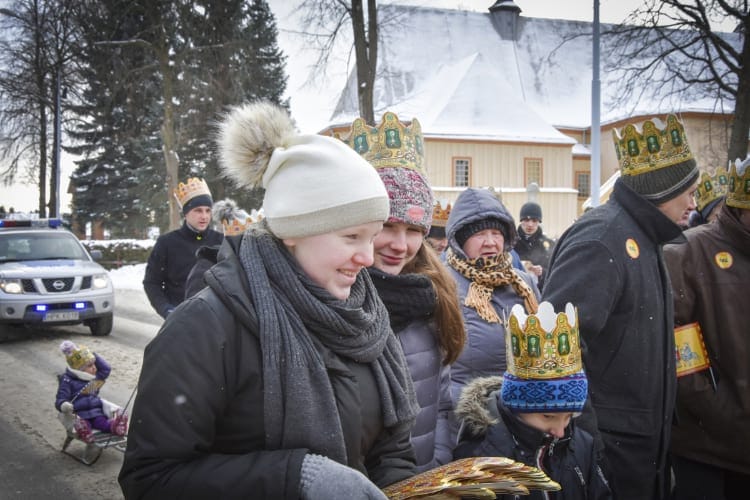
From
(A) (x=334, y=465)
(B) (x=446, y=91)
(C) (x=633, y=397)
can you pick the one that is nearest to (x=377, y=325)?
(A) (x=334, y=465)

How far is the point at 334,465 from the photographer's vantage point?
164 cm

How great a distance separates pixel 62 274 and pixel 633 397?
11.4m

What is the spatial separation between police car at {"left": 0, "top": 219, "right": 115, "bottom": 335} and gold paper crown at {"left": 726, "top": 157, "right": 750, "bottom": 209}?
35.9ft

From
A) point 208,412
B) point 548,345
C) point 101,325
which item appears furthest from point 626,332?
point 101,325

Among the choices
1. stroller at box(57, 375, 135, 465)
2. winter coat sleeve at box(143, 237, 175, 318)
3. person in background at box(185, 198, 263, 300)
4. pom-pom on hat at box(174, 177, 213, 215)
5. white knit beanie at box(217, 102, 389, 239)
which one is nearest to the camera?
white knit beanie at box(217, 102, 389, 239)

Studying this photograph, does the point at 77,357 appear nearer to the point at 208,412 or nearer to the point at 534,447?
the point at 534,447

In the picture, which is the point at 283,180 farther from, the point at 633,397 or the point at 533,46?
the point at 533,46

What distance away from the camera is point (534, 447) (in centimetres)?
277

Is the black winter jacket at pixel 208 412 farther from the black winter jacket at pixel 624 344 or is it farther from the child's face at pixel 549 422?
the black winter jacket at pixel 624 344

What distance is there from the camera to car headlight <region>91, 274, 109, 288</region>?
1215 centimetres

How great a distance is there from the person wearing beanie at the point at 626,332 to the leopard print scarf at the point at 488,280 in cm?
59

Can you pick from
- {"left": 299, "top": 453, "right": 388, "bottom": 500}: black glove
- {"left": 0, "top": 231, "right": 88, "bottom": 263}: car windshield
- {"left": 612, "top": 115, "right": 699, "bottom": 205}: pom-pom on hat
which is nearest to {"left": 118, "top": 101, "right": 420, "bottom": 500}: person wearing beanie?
{"left": 299, "top": 453, "right": 388, "bottom": 500}: black glove

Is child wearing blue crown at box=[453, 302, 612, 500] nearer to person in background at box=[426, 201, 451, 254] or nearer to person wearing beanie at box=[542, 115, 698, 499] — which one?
person wearing beanie at box=[542, 115, 698, 499]

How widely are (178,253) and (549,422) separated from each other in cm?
519
